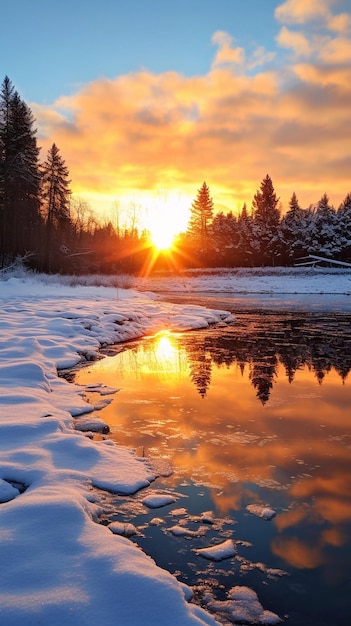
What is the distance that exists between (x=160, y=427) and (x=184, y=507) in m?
1.72

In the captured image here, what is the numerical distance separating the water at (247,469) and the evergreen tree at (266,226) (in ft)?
145


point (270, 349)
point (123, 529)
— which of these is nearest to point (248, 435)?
point (123, 529)

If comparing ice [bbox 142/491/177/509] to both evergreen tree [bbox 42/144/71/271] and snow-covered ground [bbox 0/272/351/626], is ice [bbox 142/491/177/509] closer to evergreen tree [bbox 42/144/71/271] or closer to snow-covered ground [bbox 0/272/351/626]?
snow-covered ground [bbox 0/272/351/626]

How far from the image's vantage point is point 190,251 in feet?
186

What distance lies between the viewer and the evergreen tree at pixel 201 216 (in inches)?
2343

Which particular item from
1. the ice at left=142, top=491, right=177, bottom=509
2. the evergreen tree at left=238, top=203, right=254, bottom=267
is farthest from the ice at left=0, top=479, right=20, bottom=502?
the evergreen tree at left=238, top=203, right=254, bottom=267

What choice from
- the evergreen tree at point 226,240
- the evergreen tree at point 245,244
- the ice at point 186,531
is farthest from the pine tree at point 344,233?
the ice at point 186,531

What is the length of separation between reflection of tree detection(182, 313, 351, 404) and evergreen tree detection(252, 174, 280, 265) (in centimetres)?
3708

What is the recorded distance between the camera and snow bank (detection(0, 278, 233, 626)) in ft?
7.00

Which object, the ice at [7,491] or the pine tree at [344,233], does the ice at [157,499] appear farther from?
the pine tree at [344,233]

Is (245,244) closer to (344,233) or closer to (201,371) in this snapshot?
(344,233)

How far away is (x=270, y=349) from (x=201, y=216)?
5190cm

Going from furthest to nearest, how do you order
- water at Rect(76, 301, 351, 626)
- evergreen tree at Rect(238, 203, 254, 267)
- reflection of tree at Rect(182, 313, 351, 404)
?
evergreen tree at Rect(238, 203, 254, 267), reflection of tree at Rect(182, 313, 351, 404), water at Rect(76, 301, 351, 626)

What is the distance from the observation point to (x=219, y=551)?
291cm
